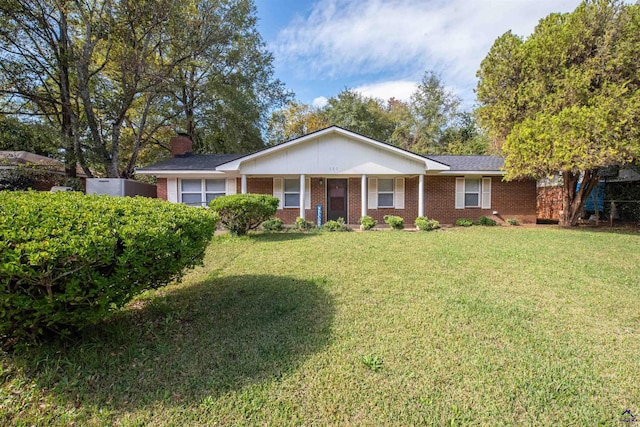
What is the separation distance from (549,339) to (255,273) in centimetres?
446

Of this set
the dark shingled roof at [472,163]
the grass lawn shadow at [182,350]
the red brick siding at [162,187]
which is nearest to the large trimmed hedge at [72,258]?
the grass lawn shadow at [182,350]

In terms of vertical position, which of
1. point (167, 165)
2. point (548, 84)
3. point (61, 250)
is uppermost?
point (548, 84)

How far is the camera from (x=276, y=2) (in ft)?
45.0

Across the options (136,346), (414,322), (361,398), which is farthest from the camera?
(414,322)

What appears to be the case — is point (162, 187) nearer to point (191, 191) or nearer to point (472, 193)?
point (191, 191)

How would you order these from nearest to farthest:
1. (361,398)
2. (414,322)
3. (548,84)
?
(361,398) → (414,322) → (548,84)

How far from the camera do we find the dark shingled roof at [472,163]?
13.3 meters

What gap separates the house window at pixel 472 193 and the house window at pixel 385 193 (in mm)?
3558

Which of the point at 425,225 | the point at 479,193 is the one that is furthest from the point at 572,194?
the point at 425,225

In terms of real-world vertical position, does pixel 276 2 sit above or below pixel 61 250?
above

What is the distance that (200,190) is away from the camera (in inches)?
555

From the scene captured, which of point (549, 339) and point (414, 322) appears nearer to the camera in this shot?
point (549, 339)

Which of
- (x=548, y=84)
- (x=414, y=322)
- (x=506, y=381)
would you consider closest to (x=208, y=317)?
(x=414, y=322)

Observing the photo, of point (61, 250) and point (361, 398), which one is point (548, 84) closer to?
point (361, 398)
